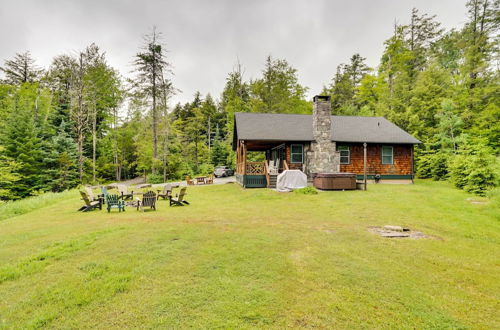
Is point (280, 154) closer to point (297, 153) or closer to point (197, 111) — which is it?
point (297, 153)

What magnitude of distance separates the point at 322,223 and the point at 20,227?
1013 cm

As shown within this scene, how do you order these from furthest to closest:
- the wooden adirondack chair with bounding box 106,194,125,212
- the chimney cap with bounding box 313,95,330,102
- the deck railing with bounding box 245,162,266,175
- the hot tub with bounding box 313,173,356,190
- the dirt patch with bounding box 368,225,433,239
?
the chimney cap with bounding box 313,95,330,102 → the deck railing with bounding box 245,162,266,175 → the hot tub with bounding box 313,173,356,190 → the wooden adirondack chair with bounding box 106,194,125,212 → the dirt patch with bounding box 368,225,433,239

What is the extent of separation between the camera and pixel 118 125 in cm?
3186

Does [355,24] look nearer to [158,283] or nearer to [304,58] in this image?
[304,58]

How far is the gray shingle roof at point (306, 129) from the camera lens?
17.5 metres

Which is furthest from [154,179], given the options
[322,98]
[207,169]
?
[322,98]

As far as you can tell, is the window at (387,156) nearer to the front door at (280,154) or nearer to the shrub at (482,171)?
the shrub at (482,171)

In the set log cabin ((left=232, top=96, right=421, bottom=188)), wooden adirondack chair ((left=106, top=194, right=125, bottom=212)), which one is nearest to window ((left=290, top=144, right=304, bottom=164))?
log cabin ((left=232, top=96, right=421, bottom=188))

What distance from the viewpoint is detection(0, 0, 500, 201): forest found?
19266 mm

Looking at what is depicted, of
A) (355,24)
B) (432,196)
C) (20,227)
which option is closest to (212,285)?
(20,227)

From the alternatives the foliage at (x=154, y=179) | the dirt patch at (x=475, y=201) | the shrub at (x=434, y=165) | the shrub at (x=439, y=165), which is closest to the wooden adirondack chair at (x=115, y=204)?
the foliage at (x=154, y=179)

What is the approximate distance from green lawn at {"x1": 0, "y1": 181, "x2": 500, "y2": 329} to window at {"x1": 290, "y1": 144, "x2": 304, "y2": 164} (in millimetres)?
10507

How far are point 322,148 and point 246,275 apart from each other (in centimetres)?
1519

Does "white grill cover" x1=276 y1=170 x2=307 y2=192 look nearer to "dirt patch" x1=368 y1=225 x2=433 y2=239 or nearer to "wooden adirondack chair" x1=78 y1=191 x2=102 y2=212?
"dirt patch" x1=368 y1=225 x2=433 y2=239
